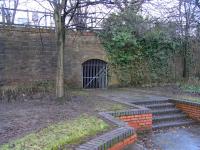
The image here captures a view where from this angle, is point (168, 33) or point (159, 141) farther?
point (168, 33)

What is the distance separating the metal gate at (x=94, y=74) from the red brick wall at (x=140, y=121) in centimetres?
697

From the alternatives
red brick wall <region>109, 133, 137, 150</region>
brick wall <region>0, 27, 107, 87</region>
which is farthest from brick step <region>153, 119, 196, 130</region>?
brick wall <region>0, 27, 107, 87</region>

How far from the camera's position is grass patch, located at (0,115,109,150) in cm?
509

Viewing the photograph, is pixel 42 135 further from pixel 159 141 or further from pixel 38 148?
pixel 159 141

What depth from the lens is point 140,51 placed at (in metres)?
16.3

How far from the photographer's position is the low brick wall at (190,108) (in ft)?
32.3

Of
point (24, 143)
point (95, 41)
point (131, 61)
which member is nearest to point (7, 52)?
point (95, 41)

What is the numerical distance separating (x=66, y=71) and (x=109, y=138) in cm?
896

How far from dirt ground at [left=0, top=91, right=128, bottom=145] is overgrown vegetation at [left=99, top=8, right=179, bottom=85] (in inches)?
219

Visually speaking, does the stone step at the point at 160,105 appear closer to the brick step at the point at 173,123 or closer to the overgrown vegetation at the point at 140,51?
the brick step at the point at 173,123

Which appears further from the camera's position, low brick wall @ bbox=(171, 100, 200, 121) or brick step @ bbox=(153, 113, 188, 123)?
low brick wall @ bbox=(171, 100, 200, 121)

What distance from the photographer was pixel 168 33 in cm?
1634

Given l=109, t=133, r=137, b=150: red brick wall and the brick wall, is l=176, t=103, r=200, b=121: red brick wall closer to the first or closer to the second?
l=109, t=133, r=137, b=150: red brick wall

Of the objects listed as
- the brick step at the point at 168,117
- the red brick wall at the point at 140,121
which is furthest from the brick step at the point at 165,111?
the red brick wall at the point at 140,121
